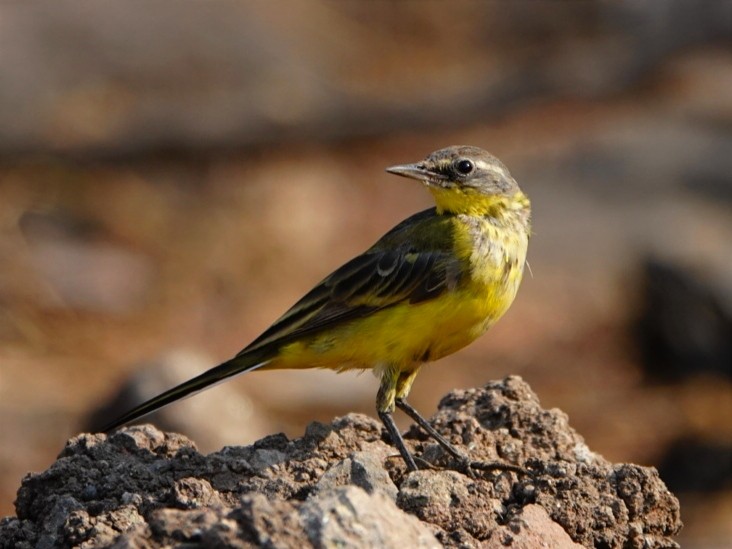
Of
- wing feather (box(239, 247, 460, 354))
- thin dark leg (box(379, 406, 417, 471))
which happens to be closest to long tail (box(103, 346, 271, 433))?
wing feather (box(239, 247, 460, 354))

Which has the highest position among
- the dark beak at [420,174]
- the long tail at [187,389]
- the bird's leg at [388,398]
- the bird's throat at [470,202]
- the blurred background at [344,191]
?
the blurred background at [344,191]

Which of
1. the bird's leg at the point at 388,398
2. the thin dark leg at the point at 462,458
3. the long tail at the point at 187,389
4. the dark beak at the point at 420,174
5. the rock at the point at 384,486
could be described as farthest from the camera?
the dark beak at the point at 420,174

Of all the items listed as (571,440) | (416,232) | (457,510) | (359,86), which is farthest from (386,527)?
(359,86)

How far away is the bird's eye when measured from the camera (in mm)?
8859

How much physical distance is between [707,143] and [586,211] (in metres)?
2.66

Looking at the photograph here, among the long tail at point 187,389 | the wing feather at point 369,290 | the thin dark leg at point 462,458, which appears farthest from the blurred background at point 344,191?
the thin dark leg at point 462,458

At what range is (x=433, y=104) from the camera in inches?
1023

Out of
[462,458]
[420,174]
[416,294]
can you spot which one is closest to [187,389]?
[416,294]

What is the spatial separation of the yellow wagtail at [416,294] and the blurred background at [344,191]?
5.12 metres

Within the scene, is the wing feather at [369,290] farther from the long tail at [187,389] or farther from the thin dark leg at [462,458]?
the thin dark leg at [462,458]

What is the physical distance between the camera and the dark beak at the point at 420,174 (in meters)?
8.73

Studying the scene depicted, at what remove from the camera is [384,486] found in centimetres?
666

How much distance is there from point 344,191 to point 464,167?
1532cm

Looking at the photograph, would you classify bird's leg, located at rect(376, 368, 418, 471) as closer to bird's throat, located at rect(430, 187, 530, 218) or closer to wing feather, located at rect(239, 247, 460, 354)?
wing feather, located at rect(239, 247, 460, 354)
